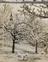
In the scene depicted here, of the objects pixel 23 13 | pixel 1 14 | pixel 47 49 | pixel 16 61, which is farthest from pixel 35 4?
pixel 16 61

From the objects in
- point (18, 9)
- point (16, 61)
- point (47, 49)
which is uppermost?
point (18, 9)

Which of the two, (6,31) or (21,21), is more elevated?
(21,21)

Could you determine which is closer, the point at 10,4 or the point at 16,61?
the point at 16,61

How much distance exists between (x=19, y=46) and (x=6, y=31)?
0.21m

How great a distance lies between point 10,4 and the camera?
5.02 ft

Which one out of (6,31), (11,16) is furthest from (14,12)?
(6,31)

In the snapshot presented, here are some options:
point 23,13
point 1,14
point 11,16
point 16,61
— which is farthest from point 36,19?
point 16,61

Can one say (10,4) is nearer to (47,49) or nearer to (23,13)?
(23,13)

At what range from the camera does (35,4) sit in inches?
59.7

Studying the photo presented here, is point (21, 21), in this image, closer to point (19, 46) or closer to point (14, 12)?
point (14, 12)

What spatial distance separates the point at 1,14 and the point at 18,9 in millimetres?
194

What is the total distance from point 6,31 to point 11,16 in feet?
0.56

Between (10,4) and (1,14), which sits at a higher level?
(10,4)

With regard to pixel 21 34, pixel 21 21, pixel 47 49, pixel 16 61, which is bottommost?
pixel 16 61
